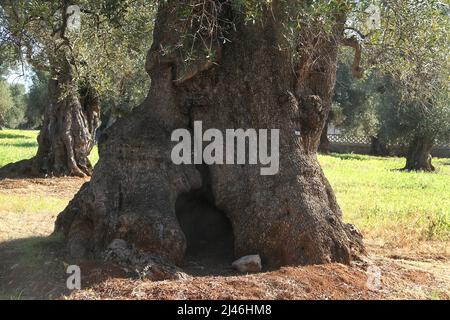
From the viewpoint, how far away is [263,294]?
546 cm

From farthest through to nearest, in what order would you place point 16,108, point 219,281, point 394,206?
1. point 16,108
2. point 394,206
3. point 219,281

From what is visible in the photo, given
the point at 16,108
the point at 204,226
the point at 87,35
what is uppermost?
the point at 16,108

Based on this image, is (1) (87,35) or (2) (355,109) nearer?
(1) (87,35)

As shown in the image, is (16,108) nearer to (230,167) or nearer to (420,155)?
(420,155)

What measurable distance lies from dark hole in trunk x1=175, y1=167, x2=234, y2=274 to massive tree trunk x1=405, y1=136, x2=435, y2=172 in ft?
71.5

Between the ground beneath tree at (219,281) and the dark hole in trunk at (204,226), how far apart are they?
0.29 m

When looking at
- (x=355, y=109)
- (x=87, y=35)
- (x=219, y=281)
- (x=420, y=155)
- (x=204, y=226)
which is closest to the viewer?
(x=219, y=281)

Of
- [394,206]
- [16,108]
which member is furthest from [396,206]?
[16,108]

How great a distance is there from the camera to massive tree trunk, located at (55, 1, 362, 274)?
6.49 m

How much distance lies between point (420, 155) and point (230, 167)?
2284cm

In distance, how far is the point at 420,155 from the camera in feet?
91.2

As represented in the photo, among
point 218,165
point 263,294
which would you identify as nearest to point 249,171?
point 218,165

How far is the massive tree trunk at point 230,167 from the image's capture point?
256 inches

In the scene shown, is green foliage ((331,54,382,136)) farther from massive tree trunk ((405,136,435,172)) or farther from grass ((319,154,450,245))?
grass ((319,154,450,245))
